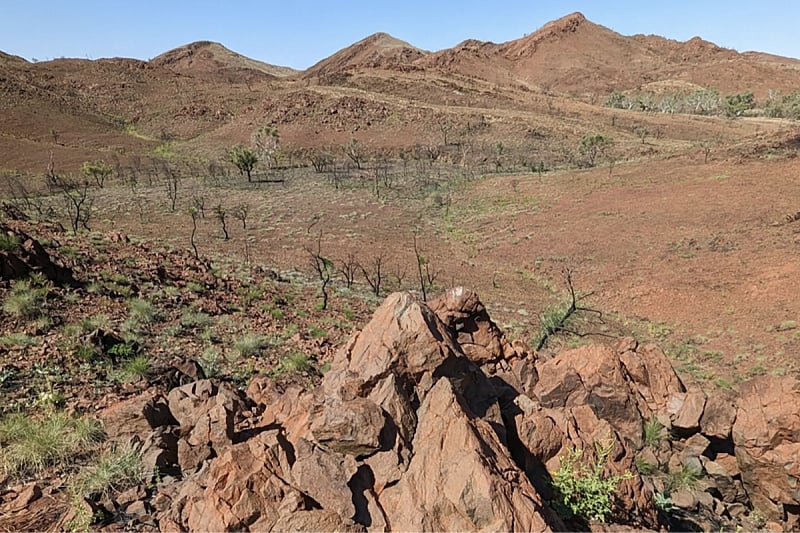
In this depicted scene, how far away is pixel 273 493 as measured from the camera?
3.53 meters

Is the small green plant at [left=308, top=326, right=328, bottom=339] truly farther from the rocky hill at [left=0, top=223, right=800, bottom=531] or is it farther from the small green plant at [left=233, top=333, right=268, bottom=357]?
the rocky hill at [left=0, top=223, right=800, bottom=531]

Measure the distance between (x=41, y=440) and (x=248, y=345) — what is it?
4.57 metres

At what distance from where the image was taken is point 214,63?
530 feet

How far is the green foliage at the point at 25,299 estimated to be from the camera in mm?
8097

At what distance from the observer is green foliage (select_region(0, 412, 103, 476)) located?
4.44 meters

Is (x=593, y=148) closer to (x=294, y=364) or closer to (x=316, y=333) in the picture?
(x=316, y=333)

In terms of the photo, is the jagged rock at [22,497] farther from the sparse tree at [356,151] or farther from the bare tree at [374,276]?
the sparse tree at [356,151]

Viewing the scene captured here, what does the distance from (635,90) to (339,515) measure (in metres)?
126

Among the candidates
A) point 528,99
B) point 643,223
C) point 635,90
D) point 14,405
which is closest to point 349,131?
point 528,99

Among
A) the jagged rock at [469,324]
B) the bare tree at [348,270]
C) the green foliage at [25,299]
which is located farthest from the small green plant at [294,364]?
the bare tree at [348,270]

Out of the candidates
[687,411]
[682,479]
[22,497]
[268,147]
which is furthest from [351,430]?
[268,147]

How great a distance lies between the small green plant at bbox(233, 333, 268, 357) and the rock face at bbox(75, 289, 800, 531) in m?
2.53

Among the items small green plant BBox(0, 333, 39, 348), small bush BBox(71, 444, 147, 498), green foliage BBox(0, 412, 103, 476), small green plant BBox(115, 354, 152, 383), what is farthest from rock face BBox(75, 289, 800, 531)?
small green plant BBox(0, 333, 39, 348)

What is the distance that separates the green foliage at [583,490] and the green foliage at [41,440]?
455cm
